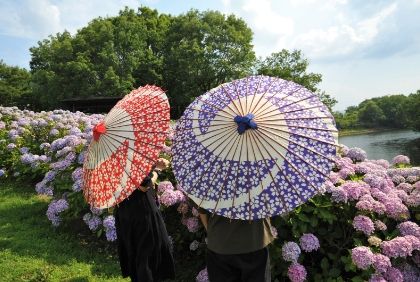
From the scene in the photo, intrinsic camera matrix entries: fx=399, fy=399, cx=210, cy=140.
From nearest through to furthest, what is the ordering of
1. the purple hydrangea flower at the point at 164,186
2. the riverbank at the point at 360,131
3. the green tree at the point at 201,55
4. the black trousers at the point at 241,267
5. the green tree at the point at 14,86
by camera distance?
the black trousers at the point at 241,267 < the purple hydrangea flower at the point at 164,186 < the green tree at the point at 201,55 < the green tree at the point at 14,86 < the riverbank at the point at 360,131

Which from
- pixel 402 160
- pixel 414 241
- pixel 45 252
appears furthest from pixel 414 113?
pixel 45 252

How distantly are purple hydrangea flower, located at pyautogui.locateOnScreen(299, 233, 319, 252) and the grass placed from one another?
221cm

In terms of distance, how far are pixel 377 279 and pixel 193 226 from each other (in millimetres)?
2029

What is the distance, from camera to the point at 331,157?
8.03 ft

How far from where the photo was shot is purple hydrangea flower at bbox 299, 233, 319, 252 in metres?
3.97

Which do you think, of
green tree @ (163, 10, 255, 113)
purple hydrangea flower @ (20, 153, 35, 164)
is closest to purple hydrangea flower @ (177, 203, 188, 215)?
purple hydrangea flower @ (20, 153, 35, 164)

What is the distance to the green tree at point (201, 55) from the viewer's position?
40719mm

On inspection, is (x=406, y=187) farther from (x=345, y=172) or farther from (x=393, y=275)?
(x=393, y=275)

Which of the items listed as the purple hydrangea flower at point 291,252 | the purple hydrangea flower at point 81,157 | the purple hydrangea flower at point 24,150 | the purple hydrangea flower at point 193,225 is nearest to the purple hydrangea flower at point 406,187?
the purple hydrangea flower at point 291,252

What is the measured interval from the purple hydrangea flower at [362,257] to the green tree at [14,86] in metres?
49.3

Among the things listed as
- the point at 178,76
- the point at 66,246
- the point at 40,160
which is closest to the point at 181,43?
the point at 178,76

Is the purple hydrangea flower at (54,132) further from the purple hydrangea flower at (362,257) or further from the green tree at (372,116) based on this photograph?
the green tree at (372,116)

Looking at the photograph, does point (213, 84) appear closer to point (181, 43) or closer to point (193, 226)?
point (181, 43)

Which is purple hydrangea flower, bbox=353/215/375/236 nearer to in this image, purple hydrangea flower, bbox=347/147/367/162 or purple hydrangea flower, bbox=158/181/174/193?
purple hydrangea flower, bbox=347/147/367/162
